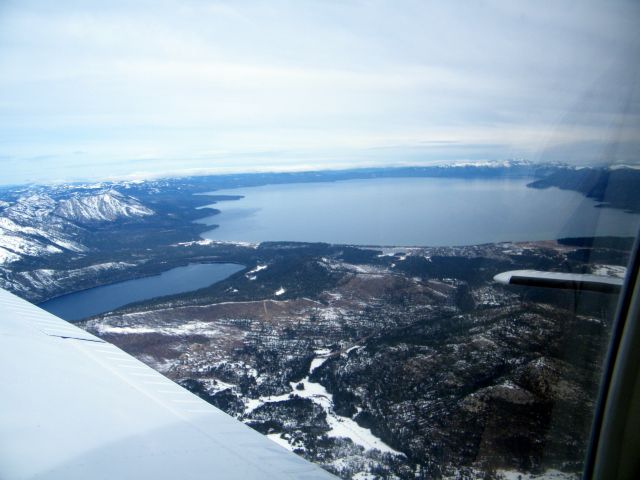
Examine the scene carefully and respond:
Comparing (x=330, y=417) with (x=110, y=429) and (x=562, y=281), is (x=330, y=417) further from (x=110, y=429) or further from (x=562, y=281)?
(x=562, y=281)

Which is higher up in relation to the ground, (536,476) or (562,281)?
(562,281)

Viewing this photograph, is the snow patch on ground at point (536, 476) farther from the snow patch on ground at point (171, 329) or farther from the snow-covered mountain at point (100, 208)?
the snow-covered mountain at point (100, 208)

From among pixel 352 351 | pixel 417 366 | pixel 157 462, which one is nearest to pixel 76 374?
pixel 157 462

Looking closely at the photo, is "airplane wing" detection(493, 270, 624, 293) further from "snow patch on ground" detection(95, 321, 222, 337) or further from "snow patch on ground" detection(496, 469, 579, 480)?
"snow patch on ground" detection(95, 321, 222, 337)

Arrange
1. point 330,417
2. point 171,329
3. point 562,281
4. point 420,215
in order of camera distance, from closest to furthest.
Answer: point 562,281
point 330,417
point 171,329
point 420,215

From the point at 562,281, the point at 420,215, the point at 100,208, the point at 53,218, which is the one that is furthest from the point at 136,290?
the point at 100,208

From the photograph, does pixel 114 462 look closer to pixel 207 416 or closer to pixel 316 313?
pixel 207 416
